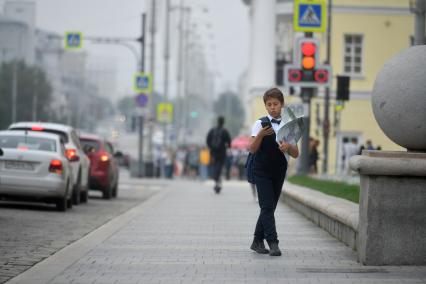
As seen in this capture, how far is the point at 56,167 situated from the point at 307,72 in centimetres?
569

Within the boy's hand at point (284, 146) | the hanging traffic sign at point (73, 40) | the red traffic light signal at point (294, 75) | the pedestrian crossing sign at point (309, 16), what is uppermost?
the hanging traffic sign at point (73, 40)

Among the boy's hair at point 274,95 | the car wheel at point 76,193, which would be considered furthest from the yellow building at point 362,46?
the boy's hair at point 274,95

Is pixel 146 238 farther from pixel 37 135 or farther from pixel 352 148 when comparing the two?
pixel 352 148

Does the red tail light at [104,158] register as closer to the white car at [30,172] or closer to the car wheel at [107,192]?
the car wheel at [107,192]

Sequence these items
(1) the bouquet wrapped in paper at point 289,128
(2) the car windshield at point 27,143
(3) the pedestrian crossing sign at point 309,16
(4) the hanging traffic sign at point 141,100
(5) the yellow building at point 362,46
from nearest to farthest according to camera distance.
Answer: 1. (1) the bouquet wrapped in paper at point 289,128
2. (2) the car windshield at point 27,143
3. (3) the pedestrian crossing sign at point 309,16
4. (4) the hanging traffic sign at point 141,100
5. (5) the yellow building at point 362,46

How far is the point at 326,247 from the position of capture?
39.4 feet

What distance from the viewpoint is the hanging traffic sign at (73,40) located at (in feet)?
154

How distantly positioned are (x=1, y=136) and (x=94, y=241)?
726 centimetres

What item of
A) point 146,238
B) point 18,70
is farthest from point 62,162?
point 18,70

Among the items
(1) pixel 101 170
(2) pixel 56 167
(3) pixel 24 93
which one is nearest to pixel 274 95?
(2) pixel 56 167

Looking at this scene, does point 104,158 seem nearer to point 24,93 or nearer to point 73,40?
point 73,40

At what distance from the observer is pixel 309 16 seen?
22.4 metres

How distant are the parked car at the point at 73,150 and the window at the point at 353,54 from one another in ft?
104

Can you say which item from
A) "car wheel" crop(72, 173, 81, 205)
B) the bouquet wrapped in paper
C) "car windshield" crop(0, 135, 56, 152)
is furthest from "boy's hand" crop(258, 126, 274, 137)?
"car wheel" crop(72, 173, 81, 205)
